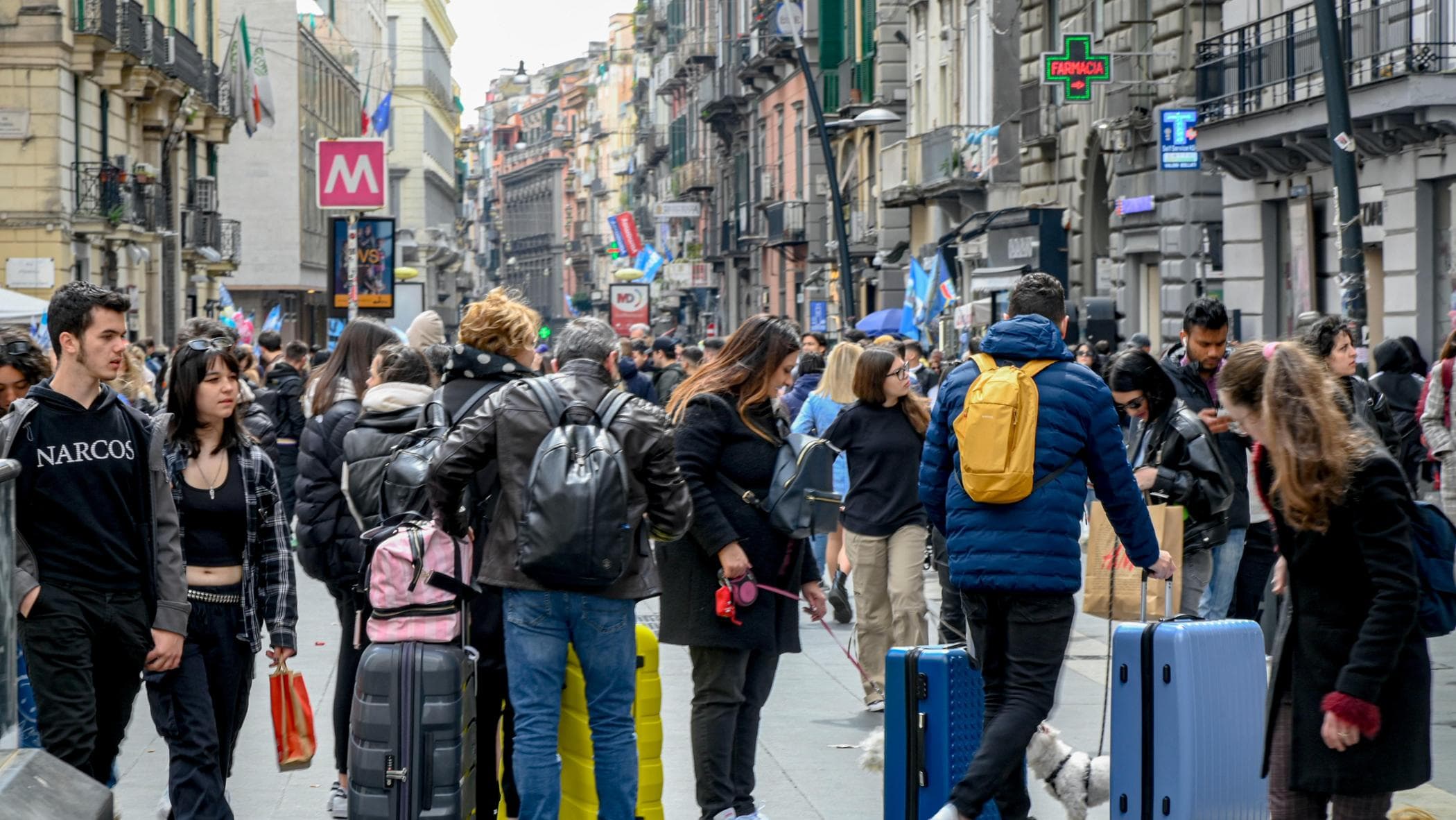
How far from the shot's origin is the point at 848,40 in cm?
4931

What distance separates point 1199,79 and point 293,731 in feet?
62.7

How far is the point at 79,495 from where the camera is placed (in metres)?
6.08

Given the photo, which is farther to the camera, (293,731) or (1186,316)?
Answer: (1186,316)

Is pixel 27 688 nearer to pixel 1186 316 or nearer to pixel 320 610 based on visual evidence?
pixel 1186 316

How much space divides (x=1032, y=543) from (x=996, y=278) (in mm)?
26484

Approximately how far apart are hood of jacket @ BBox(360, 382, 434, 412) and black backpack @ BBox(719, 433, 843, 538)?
116cm

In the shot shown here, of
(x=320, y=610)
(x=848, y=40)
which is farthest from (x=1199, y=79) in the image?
(x=848, y=40)

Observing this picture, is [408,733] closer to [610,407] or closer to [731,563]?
[610,407]

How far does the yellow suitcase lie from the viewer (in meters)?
6.80

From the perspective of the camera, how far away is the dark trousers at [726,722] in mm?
7164

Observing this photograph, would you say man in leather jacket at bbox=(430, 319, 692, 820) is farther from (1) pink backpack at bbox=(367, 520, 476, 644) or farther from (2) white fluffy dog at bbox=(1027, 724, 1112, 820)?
(2) white fluffy dog at bbox=(1027, 724, 1112, 820)

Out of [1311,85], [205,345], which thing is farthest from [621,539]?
[1311,85]

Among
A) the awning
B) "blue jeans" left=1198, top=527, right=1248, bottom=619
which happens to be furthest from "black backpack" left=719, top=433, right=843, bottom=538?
the awning

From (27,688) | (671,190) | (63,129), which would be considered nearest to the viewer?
(27,688)
